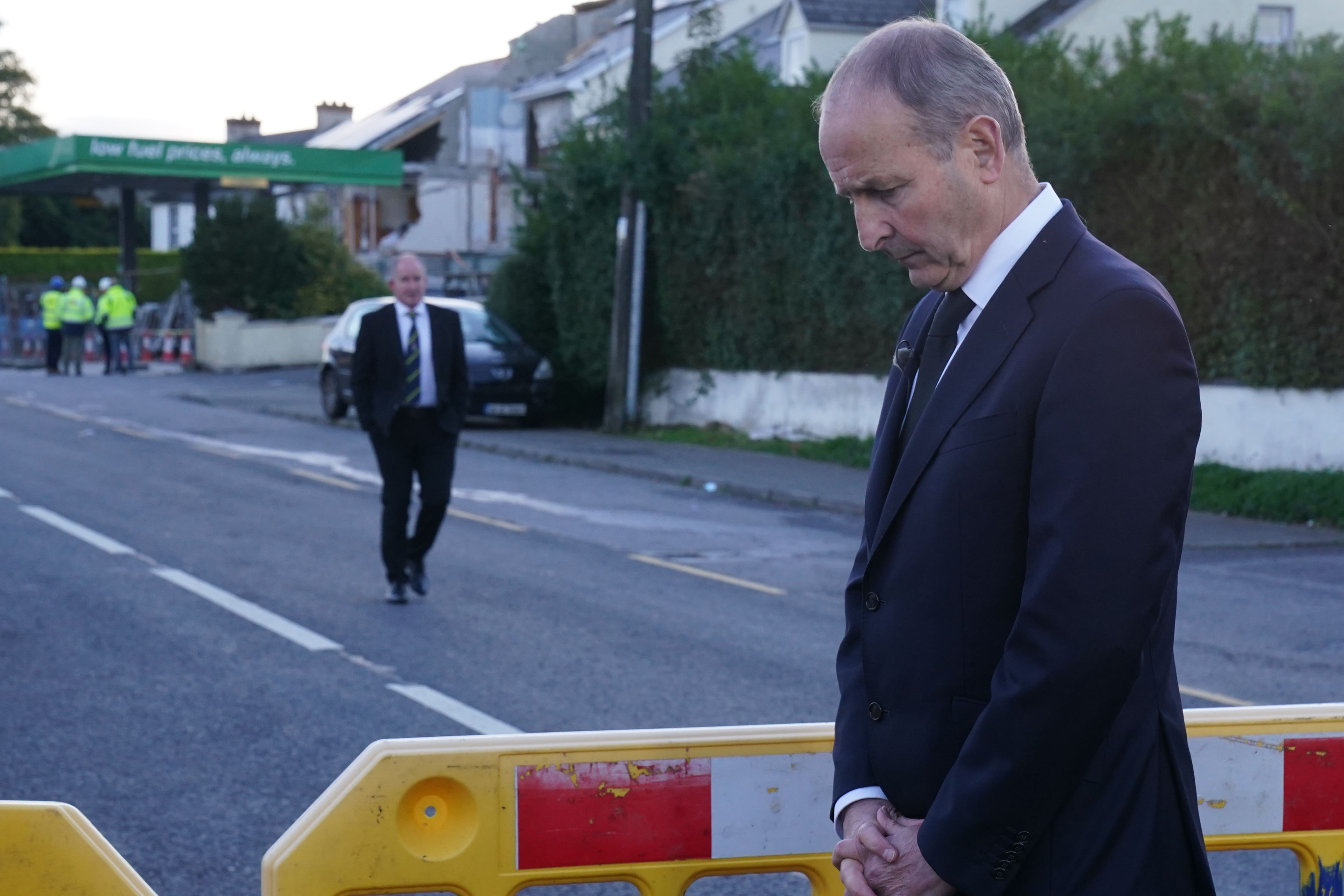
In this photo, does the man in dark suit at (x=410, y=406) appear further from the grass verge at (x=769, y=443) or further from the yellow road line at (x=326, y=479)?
the grass verge at (x=769, y=443)

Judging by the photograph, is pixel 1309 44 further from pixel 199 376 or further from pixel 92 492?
pixel 199 376

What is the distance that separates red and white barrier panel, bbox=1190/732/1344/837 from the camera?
9.04ft

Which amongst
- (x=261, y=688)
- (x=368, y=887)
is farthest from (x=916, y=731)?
(x=261, y=688)

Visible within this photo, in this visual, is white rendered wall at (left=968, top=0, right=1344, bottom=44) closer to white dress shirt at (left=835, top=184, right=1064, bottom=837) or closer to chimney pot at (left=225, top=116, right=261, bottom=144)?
white dress shirt at (left=835, top=184, right=1064, bottom=837)

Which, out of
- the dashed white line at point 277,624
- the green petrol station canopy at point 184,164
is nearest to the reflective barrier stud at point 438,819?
the dashed white line at point 277,624

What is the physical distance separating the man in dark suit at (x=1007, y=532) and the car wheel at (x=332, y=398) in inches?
839

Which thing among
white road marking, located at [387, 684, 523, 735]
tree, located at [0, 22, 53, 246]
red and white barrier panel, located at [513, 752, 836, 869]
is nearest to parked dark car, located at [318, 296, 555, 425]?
white road marking, located at [387, 684, 523, 735]

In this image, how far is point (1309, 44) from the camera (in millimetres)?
14586

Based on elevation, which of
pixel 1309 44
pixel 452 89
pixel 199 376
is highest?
pixel 452 89

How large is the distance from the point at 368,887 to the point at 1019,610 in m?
1.18

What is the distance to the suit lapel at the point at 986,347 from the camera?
2.05 metres

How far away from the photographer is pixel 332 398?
23250mm

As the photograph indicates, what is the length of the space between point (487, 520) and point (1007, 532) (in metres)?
11.7

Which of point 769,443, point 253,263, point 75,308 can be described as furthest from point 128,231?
point 769,443
